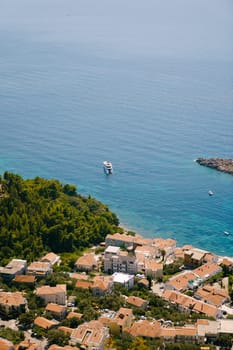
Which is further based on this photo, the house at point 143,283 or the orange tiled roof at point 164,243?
the orange tiled roof at point 164,243

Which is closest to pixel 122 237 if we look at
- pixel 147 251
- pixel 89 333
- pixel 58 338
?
pixel 147 251

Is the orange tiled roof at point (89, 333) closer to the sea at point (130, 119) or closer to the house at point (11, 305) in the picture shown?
the house at point (11, 305)

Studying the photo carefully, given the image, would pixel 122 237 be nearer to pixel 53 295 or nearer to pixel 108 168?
pixel 53 295

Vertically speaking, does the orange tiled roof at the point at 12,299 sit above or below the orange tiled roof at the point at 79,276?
below

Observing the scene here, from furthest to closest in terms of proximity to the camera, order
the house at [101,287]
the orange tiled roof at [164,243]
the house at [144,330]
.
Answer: the orange tiled roof at [164,243]
the house at [101,287]
the house at [144,330]

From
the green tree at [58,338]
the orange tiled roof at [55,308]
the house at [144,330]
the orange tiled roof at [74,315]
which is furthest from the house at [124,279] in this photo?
the green tree at [58,338]
